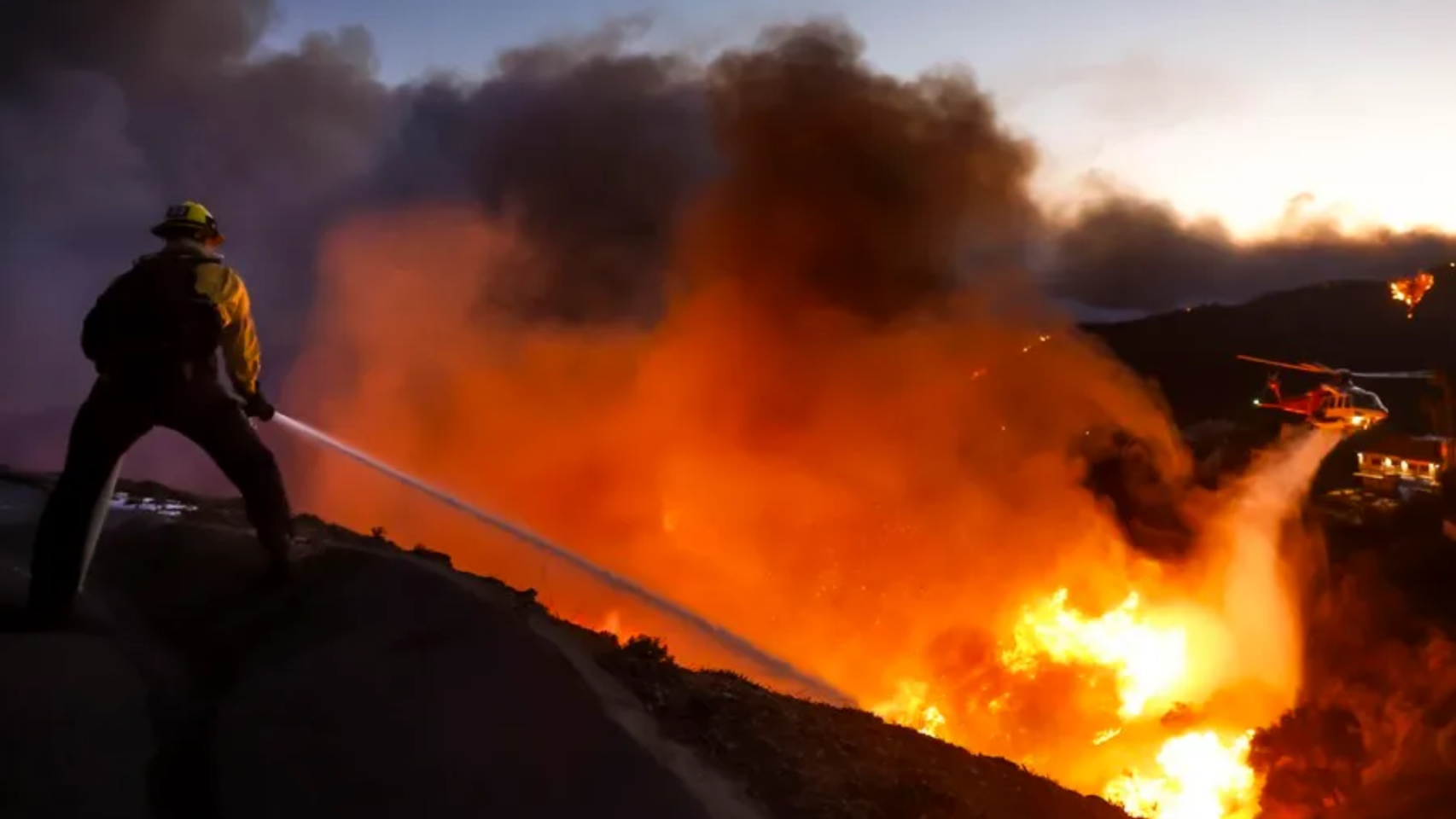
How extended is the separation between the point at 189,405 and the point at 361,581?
140 centimetres

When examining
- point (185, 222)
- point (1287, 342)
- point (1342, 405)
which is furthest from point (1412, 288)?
point (185, 222)

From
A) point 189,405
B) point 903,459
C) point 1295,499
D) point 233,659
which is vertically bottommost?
point 233,659

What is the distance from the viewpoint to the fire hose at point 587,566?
8711 millimetres

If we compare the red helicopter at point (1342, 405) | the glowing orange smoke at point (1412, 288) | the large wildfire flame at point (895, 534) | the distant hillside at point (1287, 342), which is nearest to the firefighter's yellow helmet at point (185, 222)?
the large wildfire flame at point (895, 534)

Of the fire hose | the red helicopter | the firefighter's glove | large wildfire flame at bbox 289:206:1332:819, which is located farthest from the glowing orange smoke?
the firefighter's glove

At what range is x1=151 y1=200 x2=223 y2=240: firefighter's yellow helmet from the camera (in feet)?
19.6

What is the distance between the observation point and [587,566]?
11859mm

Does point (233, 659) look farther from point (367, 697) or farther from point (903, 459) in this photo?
point (903, 459)

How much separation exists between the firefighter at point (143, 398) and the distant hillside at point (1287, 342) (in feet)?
246

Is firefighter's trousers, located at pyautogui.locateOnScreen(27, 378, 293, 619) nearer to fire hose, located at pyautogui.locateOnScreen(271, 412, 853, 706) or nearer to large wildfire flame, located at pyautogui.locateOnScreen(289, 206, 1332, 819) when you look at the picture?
fire hose, located at pyautogui.locateOnScreen(271, 412, 853, 706)

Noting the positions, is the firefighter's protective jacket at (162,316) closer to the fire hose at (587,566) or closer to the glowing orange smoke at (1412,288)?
the fire hose at (587,566)

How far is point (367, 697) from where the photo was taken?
4707 mm

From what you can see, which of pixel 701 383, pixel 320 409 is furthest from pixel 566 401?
pixel 320 409

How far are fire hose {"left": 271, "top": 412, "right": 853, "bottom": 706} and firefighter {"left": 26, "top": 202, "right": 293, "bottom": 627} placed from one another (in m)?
1.11
